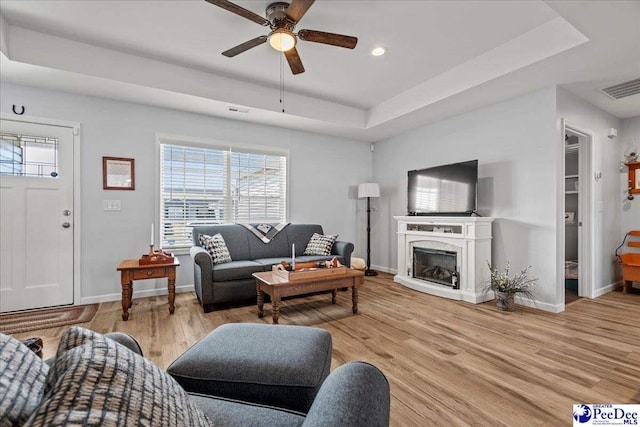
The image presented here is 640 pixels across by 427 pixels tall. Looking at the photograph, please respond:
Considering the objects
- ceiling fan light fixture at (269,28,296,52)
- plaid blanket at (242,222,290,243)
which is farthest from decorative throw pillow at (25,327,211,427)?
plaid blanket at (242,222,290,243)

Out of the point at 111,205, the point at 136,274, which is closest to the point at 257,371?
the point at 136,274

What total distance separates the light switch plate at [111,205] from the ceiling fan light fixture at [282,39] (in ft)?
9.06

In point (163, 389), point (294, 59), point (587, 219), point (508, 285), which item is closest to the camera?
point (163, 389)

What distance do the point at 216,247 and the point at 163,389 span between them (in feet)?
Answer: 10.3

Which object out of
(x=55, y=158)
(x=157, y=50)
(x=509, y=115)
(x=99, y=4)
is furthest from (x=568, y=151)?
(x=55, y=158)

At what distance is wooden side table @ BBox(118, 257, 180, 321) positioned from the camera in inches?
118

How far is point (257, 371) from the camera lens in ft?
3.84

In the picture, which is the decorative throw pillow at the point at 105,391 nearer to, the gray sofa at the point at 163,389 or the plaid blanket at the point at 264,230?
the gray sofa at the point at 163,389

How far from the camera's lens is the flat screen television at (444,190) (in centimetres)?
385

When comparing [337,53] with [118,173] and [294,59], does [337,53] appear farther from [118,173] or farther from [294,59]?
[118,173]

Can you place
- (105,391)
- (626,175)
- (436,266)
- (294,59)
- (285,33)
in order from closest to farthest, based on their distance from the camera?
(105,391)
(285,33)
(294,59)
(436,266)
(626,175)

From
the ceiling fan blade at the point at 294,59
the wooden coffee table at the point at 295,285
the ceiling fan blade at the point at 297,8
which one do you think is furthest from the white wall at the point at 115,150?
the ceiling fan blade at the point at 297,8

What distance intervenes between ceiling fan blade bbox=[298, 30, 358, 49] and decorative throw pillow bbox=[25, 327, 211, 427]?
2.44 metres

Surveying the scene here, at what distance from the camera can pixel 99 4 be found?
2.40 meters
